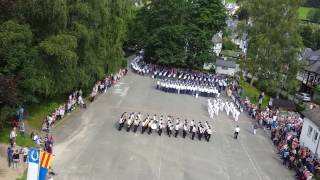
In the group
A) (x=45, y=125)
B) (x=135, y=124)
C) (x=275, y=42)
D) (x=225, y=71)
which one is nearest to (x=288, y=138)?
(x=135, y=124)

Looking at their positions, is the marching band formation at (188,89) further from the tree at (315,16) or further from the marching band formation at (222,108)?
the tree at (315,16)

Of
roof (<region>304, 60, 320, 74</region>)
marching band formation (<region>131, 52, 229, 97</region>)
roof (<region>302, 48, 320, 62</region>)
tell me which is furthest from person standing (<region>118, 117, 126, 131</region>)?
roof (<region>302, 48, 320, 62</region>)

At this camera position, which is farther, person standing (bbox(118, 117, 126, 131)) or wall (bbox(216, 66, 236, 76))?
wall (bbox(216, 66, 236, 76))

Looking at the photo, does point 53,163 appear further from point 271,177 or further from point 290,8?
point 290,8

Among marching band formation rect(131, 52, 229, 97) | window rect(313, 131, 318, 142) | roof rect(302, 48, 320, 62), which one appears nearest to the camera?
window rect(313, 131, 318, 142)

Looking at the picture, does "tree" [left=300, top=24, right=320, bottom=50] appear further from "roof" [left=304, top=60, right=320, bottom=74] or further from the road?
the road

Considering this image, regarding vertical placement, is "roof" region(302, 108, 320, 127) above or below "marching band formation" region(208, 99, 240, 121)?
above
